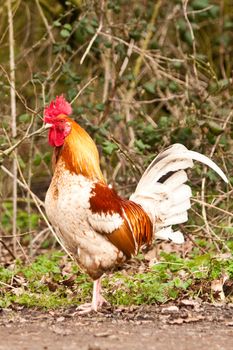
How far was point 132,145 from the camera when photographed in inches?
362

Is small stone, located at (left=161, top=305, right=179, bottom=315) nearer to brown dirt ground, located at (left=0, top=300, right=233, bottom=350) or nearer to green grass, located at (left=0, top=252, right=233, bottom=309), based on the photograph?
brown dirt ground, located at (left=0, top=300, right=233, bottom=350)

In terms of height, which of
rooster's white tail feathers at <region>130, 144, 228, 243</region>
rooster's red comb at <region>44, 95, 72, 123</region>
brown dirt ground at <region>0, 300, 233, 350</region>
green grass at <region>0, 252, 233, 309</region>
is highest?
rooster's red comb at <region>44, 95, 72, 123</region>

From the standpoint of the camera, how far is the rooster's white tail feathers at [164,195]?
266 inches

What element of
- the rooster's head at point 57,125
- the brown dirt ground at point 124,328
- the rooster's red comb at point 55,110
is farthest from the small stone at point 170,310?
the rooster's red comb at point 55,110

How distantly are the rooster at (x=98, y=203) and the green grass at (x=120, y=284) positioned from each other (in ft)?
0.96

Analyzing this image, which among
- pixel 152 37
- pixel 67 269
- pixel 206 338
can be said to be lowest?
pixel 67 269

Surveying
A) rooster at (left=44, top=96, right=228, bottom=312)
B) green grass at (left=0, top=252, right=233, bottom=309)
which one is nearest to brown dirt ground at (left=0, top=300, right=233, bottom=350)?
green grass at (left=0, top=252, right=233, bottom=309)

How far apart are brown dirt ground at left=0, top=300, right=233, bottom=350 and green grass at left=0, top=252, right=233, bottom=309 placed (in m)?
0.17

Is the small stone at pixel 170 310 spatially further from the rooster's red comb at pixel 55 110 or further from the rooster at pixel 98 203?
the rooster's red comb at pixel 55 110

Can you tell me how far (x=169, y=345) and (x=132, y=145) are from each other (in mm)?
4317

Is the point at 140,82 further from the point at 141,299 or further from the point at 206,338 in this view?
the point at 206,338

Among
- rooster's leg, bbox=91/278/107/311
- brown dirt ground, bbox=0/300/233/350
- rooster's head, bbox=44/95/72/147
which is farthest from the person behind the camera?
rooster's head, bbox=44/95/72/147

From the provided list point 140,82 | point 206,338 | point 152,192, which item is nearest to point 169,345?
point 206,338

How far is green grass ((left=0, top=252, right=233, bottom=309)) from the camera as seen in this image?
21.5 feet
